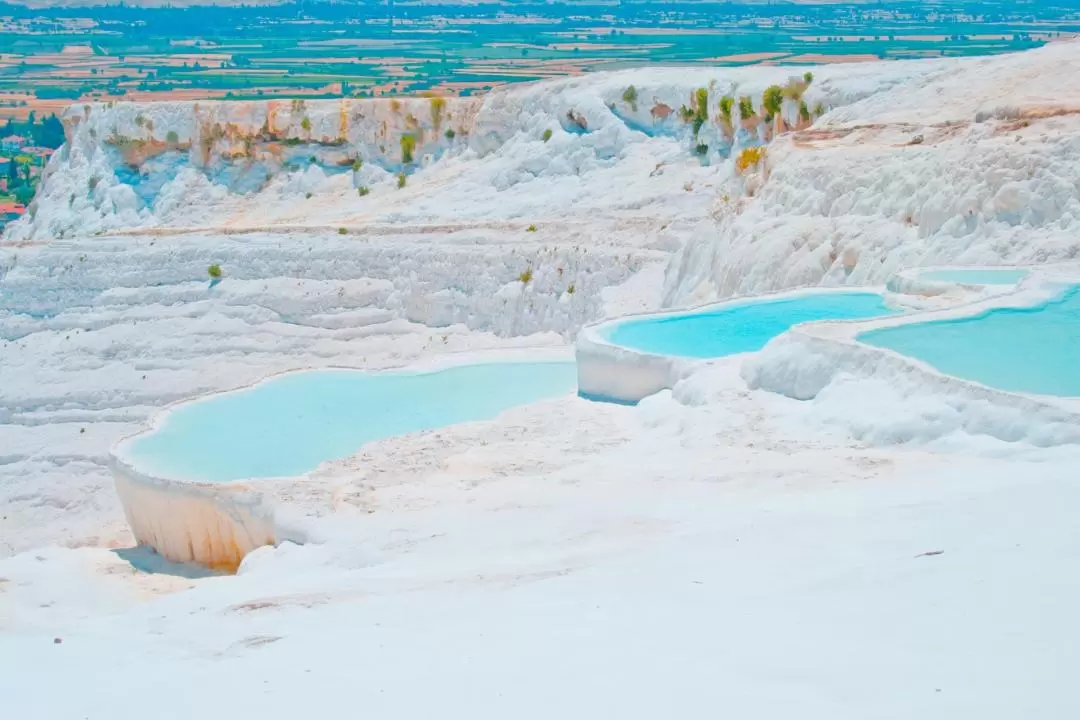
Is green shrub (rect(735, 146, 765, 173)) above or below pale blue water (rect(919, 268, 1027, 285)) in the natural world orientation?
above

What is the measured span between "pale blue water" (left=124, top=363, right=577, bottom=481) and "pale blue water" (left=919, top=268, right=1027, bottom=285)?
318 centimetres

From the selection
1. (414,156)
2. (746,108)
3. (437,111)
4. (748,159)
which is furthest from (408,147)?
(748,159)

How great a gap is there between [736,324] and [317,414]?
11.2ft

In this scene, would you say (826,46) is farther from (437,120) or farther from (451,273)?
(451,273)

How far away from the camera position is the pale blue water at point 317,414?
1138 cm

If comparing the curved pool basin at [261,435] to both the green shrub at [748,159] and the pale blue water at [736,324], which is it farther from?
the green shrub at [748,159]

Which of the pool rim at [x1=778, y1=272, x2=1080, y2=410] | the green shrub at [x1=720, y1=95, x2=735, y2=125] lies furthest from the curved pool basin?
the green shrub at [x1=720, y1=95, x2=735, y2=125]

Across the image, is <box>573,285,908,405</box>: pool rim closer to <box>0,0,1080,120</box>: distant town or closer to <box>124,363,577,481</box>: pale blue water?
<box>124,363,577,481</box>: pale blue water

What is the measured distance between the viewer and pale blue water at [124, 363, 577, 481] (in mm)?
11383

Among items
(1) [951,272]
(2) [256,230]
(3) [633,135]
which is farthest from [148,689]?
(3) [633,135]

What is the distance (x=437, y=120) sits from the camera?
30188mm

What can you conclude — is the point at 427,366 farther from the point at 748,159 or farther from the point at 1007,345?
the point at 748,159

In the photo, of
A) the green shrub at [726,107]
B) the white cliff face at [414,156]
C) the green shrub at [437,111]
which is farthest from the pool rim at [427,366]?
the green shrub at [437,111]

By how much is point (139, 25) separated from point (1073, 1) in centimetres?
6647
